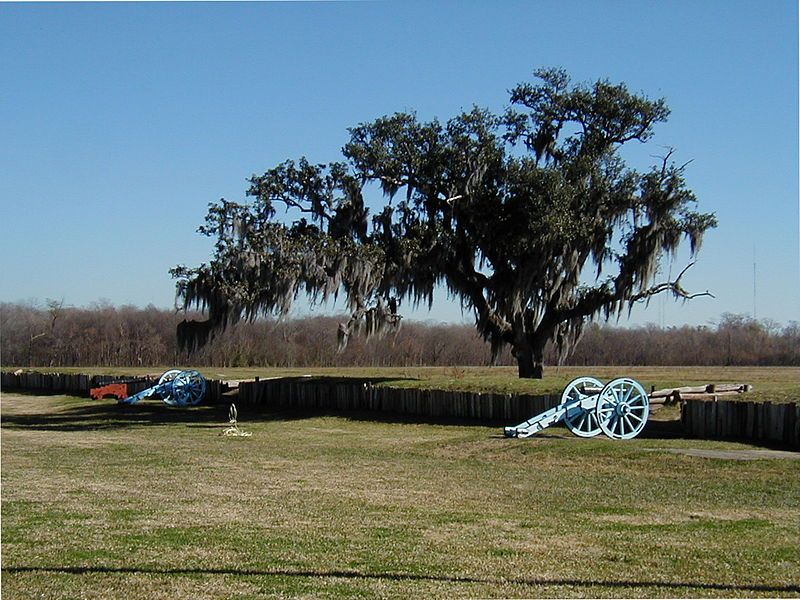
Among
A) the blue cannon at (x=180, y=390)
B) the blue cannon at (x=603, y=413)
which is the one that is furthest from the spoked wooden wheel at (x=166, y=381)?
the blue cannon at (x=603, y=413)

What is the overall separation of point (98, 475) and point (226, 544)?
296 inches

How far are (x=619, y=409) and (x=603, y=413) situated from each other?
0.36 metres

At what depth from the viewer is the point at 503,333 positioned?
32.3m

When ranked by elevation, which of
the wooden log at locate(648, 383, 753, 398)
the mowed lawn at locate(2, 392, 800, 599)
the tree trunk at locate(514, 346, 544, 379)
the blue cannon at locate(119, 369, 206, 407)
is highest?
the tree trunk at locate(514, 346, 544, 379)

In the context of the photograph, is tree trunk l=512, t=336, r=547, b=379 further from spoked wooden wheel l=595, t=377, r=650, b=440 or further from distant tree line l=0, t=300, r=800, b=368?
distant tree line l=0, t=300, r=800, b=368

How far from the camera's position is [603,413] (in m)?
23.0

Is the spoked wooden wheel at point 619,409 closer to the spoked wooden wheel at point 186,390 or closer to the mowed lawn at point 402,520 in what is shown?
the mowed lawn at point 402,520

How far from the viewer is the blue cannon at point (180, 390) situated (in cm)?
3869

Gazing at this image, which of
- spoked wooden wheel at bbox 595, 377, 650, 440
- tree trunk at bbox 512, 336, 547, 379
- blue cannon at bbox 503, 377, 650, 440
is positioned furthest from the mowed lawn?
tree trunk at bbox 512, 336, 547, 379

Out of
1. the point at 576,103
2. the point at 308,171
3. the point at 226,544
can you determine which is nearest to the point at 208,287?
the point at 308,171

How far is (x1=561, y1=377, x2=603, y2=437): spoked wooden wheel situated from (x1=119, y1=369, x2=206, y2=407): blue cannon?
18457 mm

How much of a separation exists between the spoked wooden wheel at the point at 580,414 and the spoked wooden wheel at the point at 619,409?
245 millimetres

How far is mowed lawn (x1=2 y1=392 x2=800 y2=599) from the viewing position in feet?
26.6

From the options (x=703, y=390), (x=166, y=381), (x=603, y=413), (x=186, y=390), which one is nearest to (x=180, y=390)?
(x=186, y=390)
